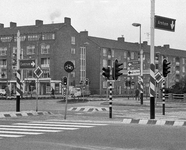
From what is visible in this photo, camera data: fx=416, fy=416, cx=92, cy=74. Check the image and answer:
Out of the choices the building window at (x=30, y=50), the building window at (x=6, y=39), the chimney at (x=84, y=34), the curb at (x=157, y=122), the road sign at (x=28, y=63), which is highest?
the chimney at (x=84, y=34)

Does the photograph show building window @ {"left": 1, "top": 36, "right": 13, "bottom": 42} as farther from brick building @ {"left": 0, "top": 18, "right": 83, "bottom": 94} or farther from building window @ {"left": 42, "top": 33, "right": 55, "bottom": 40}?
building window @ {"left": 42, "top": 33, "right": 55, "bottom": 40}

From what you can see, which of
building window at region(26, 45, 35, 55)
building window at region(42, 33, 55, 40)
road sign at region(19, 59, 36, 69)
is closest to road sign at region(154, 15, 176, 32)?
road sign at region(19, 59, 36, 69)

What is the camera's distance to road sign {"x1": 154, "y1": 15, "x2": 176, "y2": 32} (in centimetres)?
1880

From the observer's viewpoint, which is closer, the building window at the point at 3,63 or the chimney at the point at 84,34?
the building window at the point at 3,63

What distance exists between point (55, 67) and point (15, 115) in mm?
68928

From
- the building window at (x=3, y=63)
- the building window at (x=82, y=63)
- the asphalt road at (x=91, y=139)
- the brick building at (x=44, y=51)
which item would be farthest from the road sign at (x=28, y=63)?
the building window at (x=3, y=63)

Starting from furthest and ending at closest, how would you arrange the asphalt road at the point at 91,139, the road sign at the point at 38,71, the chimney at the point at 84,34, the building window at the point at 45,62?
1. the chimney at the point at 84,34
2. the building window at the point at 45,62
3. the road sign at the point at 38,71
4. the asphalt road at the point at 91,139

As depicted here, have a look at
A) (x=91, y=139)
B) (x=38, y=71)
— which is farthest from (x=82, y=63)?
(x=91, y=139)

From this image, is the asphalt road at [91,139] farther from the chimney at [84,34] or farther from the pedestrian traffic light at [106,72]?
the chimney at [84,34]

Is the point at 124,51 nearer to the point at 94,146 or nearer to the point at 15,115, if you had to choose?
the point at 15,115

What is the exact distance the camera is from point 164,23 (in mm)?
18938

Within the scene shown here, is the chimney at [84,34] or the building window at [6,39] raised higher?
the chimney at [84,34]

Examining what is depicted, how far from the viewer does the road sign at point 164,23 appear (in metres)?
18.8

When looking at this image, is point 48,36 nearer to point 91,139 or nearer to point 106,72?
point 106,72
